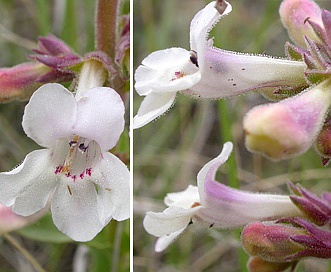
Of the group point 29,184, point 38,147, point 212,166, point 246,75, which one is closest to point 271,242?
point 212,166

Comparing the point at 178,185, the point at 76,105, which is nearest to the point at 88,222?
the point at 76,105

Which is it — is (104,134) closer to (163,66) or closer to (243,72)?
(163,66)

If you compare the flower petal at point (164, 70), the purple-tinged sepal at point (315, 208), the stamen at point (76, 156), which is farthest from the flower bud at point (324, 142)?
the stamen at point (76, 156)

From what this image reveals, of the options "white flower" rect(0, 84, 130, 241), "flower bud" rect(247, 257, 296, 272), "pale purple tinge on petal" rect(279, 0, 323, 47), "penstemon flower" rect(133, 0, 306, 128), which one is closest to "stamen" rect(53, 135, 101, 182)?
"white flower" rect(0, 84, 130, 241)

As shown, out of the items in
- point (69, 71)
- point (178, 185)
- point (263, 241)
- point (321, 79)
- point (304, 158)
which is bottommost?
point (178, 185)

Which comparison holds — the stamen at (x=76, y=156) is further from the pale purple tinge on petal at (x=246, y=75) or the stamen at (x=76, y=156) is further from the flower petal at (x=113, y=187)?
the pale purple tinge on petal at (x=246, y=75)

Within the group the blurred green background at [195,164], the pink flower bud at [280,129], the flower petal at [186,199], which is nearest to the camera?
the pink flower bud at [280,129]

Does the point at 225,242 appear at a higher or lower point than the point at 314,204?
lower

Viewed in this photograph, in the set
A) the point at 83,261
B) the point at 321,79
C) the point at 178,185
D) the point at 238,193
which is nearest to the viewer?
the point at 321,79
